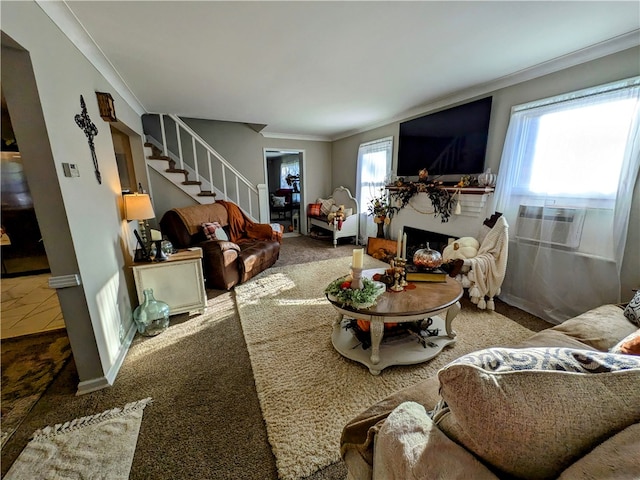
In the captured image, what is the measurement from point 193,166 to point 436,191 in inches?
167

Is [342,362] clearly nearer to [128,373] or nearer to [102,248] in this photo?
[128,373]

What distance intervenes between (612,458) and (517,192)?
8.98 feet

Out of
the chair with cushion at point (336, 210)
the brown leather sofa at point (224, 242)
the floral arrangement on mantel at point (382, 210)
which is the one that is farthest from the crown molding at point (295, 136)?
the floral arrangement on mantel at point (382, 210)

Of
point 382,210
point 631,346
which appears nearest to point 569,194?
point 631,346

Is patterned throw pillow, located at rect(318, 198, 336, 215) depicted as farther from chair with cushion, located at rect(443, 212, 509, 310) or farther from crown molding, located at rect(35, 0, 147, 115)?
crown molding, located at rect(35, 0, 147, 115)

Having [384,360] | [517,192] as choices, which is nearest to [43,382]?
[384,360]

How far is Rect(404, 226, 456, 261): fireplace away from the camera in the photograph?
3.49 meters

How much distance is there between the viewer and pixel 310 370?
1.80 meters

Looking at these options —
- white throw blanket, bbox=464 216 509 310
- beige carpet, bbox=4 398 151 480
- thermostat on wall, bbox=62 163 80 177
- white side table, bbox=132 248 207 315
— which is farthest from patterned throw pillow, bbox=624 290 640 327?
thermostat on wall, bbox=62 163 80 177

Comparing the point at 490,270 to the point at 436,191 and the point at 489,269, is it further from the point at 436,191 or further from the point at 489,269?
the point at 436,191

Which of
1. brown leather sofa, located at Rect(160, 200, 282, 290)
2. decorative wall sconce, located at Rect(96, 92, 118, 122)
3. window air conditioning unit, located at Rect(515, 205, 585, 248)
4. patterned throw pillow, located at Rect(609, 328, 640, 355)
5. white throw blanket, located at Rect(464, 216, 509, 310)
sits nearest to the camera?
patterned throw pillow, located at Rect(609, 328, 640, 355)

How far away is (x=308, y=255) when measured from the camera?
459 cm

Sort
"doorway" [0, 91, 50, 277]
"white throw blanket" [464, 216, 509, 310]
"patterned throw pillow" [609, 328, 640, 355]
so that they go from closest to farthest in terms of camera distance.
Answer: "patterned throw pillow" [609, 328, 640, 355], "white throw blanket" [464, 216, 509, 310], "doorway" [0, 91, 50, 277]

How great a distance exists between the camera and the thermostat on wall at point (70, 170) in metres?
1.49
